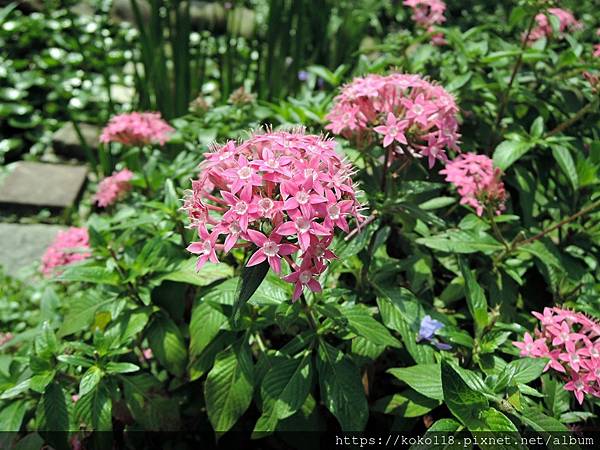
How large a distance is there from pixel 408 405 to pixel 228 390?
1.71 feet

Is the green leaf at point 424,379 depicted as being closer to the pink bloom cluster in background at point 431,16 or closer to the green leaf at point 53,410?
the green leaf at point 53,410

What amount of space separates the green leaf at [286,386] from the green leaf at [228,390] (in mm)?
73

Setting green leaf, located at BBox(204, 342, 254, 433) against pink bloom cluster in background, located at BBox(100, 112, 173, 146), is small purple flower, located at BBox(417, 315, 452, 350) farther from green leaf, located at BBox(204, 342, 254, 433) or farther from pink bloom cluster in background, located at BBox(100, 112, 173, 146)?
pink bloom cluster in background, located at BBox(100, 112, 173, 146)

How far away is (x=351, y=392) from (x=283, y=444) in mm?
559

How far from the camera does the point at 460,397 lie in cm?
108

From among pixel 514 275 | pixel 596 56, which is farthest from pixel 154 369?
pixel 596 56

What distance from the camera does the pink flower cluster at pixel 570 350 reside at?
119 cm

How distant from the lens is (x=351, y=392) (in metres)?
1.30

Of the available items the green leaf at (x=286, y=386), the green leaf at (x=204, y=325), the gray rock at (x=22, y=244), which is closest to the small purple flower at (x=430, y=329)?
the green leaf at (x=286, y=386)

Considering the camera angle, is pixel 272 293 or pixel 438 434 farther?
pixel 272 293

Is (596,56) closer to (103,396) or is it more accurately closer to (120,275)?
(120,275)

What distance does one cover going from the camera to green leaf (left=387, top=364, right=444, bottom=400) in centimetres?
121

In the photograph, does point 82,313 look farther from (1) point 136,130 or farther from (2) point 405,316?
(2) point 405,316

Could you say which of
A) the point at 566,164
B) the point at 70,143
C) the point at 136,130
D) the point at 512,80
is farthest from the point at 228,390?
the point at 70,143
